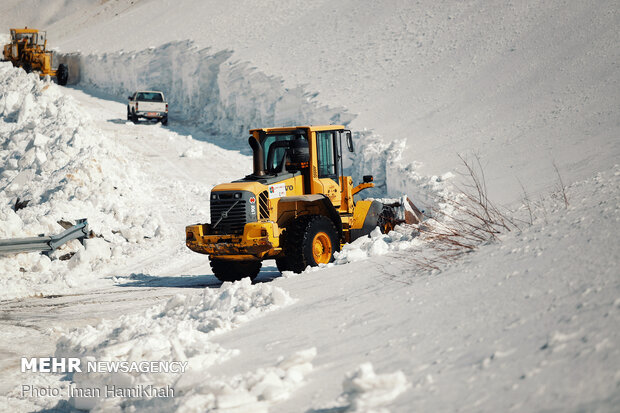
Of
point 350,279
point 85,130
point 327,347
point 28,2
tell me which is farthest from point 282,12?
point 28,2

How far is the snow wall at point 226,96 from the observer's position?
19.1m

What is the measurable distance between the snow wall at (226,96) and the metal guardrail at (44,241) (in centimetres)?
779

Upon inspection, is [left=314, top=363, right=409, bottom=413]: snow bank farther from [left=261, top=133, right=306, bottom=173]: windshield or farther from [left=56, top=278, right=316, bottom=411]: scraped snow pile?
[left=261, top=133, right=306, bottom=173]: windshield

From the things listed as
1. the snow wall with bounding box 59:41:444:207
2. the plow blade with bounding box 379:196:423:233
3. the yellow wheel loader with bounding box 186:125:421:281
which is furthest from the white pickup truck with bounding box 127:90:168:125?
the plow blade with bounding box 379:196:423:233

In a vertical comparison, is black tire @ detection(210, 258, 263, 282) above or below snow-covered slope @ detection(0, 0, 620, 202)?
below

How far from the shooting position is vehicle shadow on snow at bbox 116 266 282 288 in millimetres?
11312

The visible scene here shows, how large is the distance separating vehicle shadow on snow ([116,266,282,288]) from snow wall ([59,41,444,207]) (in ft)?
16.7

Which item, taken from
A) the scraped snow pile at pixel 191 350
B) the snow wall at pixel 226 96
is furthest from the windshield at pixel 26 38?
the scraped snow pile at pixel 191 350

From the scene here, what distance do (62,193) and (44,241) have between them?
2.81 metres

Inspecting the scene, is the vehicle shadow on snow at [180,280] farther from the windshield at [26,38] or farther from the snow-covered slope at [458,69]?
the windshield at [26,38]

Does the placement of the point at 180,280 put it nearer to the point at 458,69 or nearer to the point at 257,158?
the point at 257,158

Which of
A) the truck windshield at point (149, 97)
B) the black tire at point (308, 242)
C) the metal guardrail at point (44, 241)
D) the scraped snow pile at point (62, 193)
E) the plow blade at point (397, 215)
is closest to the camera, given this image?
the black tire at point (308, 242)

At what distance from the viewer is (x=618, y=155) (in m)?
12.3

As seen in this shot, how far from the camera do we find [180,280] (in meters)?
11.8
